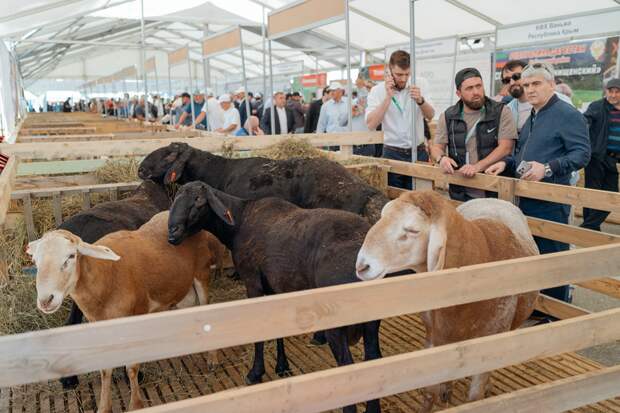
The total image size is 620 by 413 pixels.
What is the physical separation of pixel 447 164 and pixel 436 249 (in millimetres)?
1988

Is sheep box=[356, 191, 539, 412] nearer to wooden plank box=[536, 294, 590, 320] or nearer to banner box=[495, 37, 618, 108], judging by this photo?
wooden plank box=[536, 294, 590, 320]

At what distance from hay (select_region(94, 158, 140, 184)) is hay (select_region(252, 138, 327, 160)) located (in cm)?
134

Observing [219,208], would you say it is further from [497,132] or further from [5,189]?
[497,132]

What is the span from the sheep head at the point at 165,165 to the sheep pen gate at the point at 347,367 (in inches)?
81.0

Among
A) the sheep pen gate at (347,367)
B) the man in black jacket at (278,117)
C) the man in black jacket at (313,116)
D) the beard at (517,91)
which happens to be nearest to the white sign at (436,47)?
the man in black jacket at (313,116)

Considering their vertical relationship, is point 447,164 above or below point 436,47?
below

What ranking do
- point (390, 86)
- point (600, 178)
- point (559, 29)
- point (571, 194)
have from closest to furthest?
point (571, 194) → point (390, 86) → point (600, 178) → point (559, 29)

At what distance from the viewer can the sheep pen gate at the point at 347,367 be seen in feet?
5.01

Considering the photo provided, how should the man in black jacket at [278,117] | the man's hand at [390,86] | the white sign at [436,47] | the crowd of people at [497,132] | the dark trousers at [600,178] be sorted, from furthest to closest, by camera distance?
the man in black jacket at [278,117] → the white sign at [436,47] → the dark trousers at [600,178] → the man's hand at [390,86] → the crowd of people at [497,132]

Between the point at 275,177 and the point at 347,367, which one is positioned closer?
the point at 347,367

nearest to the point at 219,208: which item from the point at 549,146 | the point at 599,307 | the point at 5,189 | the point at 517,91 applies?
the point at 5,189

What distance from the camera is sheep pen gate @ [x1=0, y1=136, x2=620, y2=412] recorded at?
60.1 inches

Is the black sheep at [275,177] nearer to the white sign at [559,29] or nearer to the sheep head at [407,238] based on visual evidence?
the sheep head at [407,238]

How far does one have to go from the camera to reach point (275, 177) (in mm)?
4586
